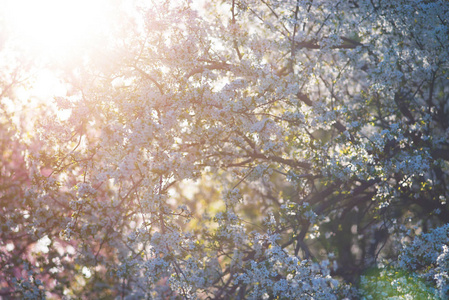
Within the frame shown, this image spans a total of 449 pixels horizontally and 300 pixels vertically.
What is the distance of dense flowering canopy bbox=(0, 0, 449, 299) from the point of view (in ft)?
21.3

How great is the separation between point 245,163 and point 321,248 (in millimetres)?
8334

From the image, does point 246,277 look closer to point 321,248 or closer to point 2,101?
point 2,101

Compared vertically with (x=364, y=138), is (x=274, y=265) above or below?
below

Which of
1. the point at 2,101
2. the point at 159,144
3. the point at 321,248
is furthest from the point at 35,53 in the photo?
the point at 321,248

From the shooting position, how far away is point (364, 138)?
8.48 m

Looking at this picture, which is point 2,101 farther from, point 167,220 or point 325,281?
point 325,281

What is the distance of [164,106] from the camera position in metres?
6.50

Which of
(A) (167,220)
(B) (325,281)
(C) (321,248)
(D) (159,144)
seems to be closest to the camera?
(B) (325,281)

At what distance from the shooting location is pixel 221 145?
8.64 metres

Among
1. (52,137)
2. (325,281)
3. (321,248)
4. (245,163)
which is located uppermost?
(321,248)

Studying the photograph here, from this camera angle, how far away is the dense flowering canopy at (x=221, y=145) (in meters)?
6.48

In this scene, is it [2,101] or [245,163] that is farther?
[2,101]

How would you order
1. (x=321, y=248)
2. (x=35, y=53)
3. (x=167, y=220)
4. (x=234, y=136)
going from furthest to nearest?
(x=321, y=248), (x=35, y=53), (x=234, y=136), (x=167, y=220)

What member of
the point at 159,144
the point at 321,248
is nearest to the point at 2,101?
the point at 159,144
